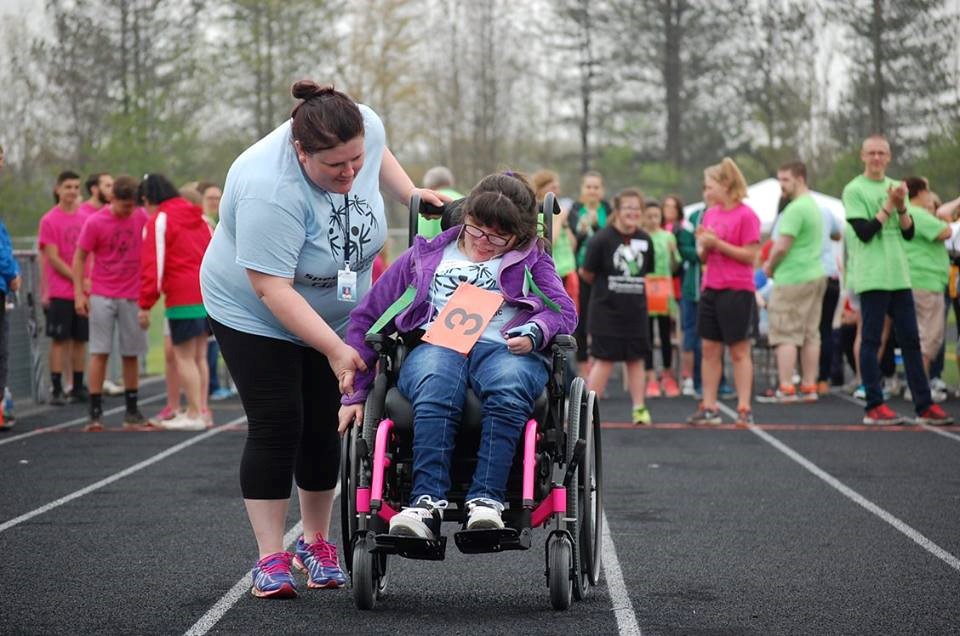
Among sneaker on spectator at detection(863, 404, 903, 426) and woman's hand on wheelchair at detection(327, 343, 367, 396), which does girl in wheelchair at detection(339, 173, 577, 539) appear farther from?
sneaker on spectator at detection(863, 404, 903, 426)

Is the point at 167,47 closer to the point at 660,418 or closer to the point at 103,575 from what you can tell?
the point at 660,418

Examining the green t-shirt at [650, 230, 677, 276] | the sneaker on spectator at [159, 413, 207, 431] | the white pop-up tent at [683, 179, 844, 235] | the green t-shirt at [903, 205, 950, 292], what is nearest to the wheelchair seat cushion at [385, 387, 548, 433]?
the sneaker on spectator at [159, 413, 207, 431]

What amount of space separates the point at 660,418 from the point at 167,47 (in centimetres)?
2233

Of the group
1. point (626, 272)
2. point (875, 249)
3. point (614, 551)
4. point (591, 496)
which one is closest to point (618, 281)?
point (626, 272)

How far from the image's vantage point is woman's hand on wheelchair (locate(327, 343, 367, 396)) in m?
5.07

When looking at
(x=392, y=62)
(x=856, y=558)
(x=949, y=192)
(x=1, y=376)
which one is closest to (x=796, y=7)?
→ (x=949, y=192)

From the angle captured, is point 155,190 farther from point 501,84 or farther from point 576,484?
point 501,84

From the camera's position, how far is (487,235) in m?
5.31

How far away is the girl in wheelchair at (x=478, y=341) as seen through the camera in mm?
4902

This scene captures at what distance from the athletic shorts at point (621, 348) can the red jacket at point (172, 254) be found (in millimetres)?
3199

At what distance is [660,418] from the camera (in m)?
12.8

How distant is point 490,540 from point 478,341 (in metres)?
0.73

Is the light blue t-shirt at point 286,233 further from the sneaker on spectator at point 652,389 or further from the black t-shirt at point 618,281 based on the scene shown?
the sneaker on spectator at point 652,389

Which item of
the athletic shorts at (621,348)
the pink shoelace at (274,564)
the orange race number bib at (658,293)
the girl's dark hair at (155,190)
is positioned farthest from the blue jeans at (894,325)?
the pink shoelace at (274,564)
